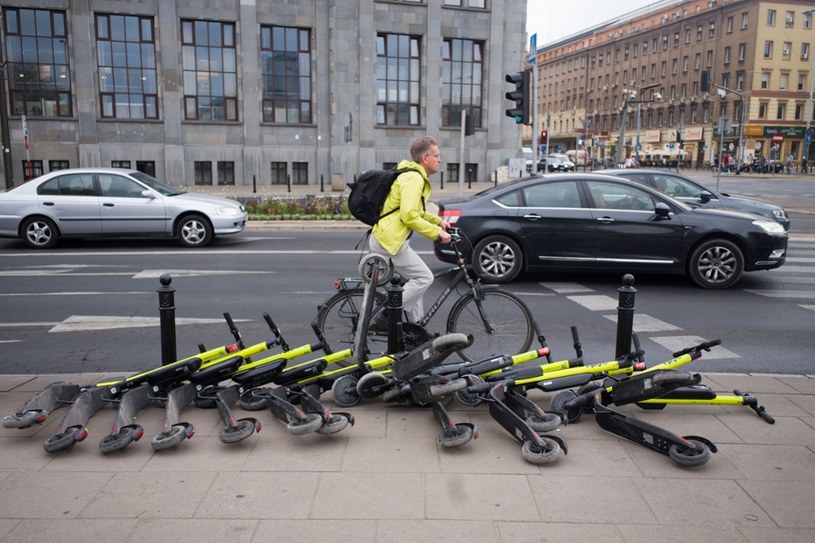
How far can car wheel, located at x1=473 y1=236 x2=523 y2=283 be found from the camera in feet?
34.1

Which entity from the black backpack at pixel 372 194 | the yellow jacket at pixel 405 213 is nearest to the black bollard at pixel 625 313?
the yellow jacket at pixel 405 213

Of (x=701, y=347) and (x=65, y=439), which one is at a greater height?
(x=701, y=347)

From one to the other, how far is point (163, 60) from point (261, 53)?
4.90 metres

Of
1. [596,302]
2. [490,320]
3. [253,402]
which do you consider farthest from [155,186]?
[253,402]

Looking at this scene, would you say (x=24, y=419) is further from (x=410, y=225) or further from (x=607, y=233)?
(x=607, y=233)

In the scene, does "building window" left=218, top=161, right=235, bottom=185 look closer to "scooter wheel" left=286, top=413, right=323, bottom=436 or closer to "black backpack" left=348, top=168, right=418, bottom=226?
"black backpack" left=348, top=168, right=418, bottom=226

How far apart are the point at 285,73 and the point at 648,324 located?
32.4 metres

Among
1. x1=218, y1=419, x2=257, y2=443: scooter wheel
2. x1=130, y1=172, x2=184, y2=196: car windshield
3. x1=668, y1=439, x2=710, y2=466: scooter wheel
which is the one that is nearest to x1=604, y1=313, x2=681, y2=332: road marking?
x1=668, y1=439, x2=710, y2=466: scooter wheel

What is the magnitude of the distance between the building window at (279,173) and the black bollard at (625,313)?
33.8 meters

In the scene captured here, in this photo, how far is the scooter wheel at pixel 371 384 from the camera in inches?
200

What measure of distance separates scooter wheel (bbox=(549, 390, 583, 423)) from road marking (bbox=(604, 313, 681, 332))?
2963mm

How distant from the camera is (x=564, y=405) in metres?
4.87

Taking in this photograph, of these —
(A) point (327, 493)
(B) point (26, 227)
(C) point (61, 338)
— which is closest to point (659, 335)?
(A) point (327, 493)

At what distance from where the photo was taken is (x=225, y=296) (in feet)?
31.6
